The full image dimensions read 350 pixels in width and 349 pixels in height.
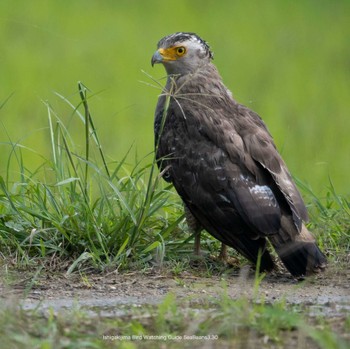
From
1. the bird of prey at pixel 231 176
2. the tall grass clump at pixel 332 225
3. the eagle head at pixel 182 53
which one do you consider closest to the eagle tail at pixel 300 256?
the bird of prey at pixel 231 176

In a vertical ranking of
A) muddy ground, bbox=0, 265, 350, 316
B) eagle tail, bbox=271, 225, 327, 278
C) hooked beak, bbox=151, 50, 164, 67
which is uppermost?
hooked beak, bbox=151, 50, 164, 67

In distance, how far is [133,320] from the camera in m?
5.59

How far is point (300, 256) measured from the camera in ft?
22.3

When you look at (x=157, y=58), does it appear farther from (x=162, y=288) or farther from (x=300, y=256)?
(x=162, y=288)

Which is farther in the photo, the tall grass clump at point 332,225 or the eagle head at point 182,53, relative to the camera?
the eagle head at point 182,53

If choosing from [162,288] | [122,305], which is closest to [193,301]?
[122,305]

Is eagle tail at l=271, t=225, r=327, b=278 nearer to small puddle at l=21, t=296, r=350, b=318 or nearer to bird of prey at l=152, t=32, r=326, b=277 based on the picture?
bird of prey at l=152, t=32, r=326, b=277

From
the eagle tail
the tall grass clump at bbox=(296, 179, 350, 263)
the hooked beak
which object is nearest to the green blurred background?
the tall grass clump at bbox=(296, 179, 350, 263)

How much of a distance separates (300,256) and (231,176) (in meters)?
0.64

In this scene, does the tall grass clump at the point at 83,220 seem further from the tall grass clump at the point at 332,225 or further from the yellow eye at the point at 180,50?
the yellow eye at the point at 180,50

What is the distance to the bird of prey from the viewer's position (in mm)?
6832

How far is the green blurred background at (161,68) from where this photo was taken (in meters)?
12.5

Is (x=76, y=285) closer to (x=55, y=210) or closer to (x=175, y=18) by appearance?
(x=55, y=210)

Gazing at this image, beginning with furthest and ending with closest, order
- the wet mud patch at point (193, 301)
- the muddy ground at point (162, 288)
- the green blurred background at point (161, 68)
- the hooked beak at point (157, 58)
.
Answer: the green blurred background at point (161, 68)
the hooked beak at point (157, 58)
the muddy ground at point (162, 288)
the wet mud patch at point (193, 301)
